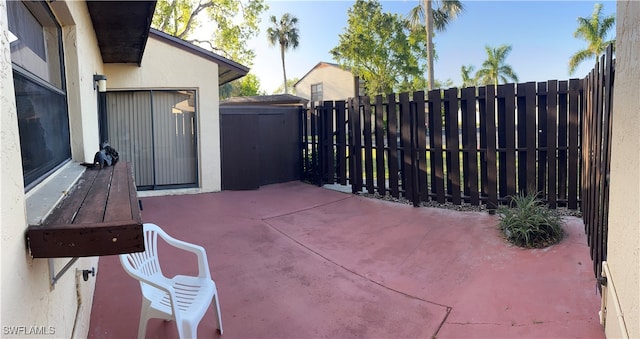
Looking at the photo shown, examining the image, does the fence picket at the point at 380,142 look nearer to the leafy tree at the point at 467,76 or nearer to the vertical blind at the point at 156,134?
the vertical blind at the point at 156,134

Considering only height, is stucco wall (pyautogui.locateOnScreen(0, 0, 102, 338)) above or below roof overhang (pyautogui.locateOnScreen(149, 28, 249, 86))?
below

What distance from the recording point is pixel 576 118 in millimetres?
4980

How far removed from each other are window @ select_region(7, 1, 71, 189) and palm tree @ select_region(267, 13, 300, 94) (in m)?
31.7

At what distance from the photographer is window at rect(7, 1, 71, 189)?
1.99 metres

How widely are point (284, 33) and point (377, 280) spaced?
33573mm

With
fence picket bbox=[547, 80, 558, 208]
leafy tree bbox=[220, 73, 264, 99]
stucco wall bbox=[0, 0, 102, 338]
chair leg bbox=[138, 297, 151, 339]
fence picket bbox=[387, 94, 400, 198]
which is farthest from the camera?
leafy tree bbox=[220, 73, 264, 99]

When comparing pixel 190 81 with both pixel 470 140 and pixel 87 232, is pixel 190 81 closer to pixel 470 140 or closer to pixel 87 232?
pixel 470 140

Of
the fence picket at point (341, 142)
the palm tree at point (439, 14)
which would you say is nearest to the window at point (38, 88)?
the fence picket at point (341, 142)

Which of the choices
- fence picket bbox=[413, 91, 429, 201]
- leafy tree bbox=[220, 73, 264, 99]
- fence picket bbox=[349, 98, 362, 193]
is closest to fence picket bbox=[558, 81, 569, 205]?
fence picket bbox=[413, 91, 429, 201]

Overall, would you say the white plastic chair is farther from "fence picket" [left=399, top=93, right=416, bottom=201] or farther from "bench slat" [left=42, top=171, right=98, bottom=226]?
"fence picket" [left=399, top=93, right=416, bottom=201]

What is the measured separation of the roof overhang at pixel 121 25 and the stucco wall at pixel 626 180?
14.7 feet

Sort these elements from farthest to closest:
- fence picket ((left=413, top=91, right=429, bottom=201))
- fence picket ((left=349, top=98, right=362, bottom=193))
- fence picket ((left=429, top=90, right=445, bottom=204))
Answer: fence picket ((left=349, top=98, right=362, bottom=193)) < fence picket ((left=413, top=91, right=429, bottom=201)) < fence picket ((left=429, top=90, right=445, bottom=204))

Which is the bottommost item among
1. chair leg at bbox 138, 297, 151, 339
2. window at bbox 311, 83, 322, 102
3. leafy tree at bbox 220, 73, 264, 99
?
chair leg at bbox 138, 297, 151, 339

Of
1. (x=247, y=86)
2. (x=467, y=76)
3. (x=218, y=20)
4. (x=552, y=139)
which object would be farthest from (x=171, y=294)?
(x=467, y=76)
